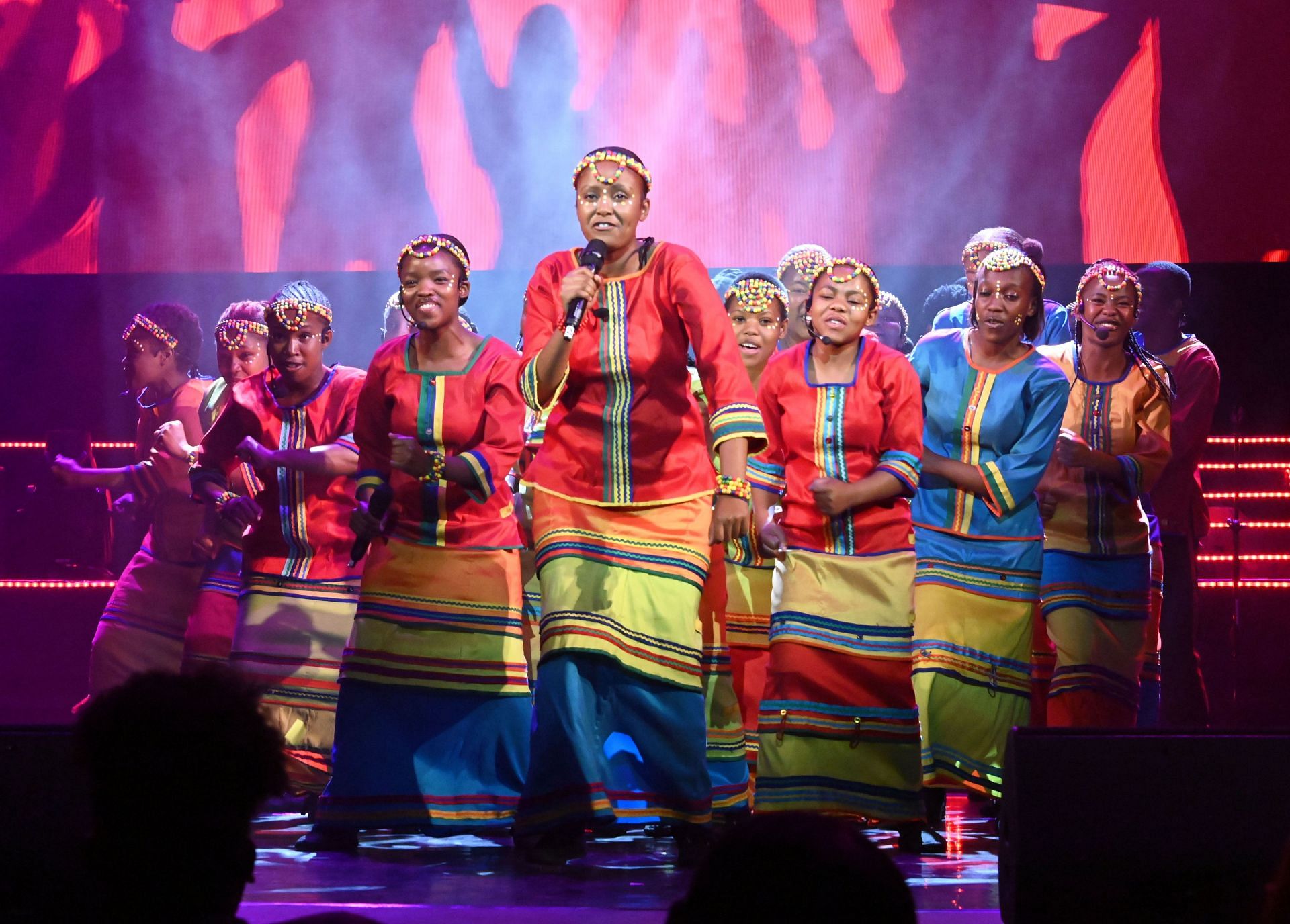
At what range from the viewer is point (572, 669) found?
3.97 meters

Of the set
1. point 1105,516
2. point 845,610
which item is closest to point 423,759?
point 845,610

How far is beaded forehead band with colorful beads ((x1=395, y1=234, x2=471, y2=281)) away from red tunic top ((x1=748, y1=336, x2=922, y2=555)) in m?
1.06

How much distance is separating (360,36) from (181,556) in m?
2.70

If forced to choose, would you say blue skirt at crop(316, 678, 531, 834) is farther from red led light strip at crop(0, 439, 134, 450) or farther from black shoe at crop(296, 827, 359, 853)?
red led light strip at crop(0, 439, 134, 450)

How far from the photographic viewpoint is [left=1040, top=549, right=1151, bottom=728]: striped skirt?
5359 millimetres

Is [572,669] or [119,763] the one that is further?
[572,669]

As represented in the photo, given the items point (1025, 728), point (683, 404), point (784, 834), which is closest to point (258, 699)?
point (784, 834)

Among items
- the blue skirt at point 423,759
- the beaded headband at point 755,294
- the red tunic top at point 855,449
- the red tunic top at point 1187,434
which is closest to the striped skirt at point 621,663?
the blue skirt at point 423,759

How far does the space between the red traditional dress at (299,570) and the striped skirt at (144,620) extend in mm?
A: 949

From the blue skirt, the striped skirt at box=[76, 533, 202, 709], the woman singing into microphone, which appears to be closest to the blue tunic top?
the woman singing into microphone

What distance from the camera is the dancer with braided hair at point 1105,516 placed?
17.6ft

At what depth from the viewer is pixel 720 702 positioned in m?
4.73

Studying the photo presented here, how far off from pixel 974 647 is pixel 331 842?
2115 millimetres

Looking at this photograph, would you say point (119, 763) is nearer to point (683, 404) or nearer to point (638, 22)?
point (683, 404)
